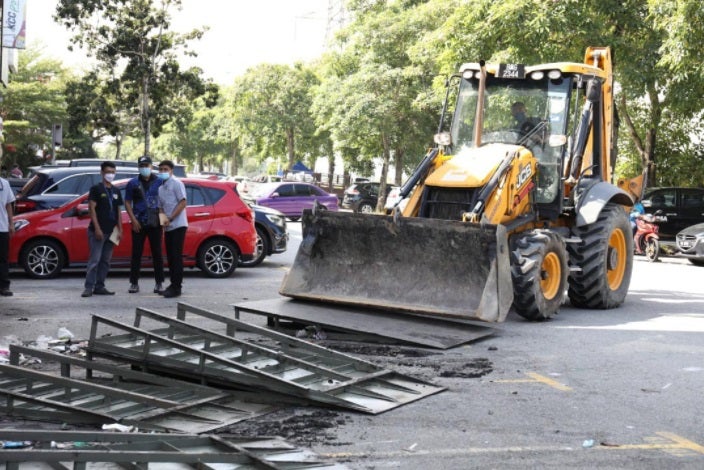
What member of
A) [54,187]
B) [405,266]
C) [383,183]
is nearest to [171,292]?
[405,266]

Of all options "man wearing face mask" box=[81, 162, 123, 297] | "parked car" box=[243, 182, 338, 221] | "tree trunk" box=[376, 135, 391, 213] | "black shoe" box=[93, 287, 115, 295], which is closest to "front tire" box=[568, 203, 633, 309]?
"man wearing face mask" box=[81, 162, 123, 297]

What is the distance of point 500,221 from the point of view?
12109mm

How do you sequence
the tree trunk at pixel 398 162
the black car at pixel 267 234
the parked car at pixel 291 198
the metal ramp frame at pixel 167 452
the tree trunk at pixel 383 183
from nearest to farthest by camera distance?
the metal ramp frame at pixel 167 452
the black car at pixel 267 234
the parked car at pixel 291 198
the tree trunk at pixel 383 183
the tree trunk at pixel 398 162

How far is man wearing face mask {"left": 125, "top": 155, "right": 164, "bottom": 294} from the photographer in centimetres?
1399

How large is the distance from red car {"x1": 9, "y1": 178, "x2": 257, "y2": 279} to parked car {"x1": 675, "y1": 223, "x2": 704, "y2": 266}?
1120 cm

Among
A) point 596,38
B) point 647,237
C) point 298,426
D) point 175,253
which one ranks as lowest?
point 298,426

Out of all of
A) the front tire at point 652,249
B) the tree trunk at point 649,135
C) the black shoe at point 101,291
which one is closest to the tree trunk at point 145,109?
the tree trunk at point 649,135

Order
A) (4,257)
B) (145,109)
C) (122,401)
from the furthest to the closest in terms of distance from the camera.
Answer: (145,109)
(4,257)
(122,401)

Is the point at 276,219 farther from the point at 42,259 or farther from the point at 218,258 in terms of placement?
the point at 42,259

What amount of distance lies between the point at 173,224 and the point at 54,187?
4097 mm

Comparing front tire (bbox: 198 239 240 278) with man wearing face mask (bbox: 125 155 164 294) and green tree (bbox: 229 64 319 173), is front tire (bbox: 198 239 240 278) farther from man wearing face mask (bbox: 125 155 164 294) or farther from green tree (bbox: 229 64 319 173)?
green tree (bbox: 229 64 319 173)

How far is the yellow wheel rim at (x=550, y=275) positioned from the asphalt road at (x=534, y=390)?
384mm

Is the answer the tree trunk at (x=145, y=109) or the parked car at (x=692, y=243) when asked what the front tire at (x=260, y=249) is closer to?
the parked car at (x=692, y=243)

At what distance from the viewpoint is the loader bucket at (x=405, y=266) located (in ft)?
35.2
